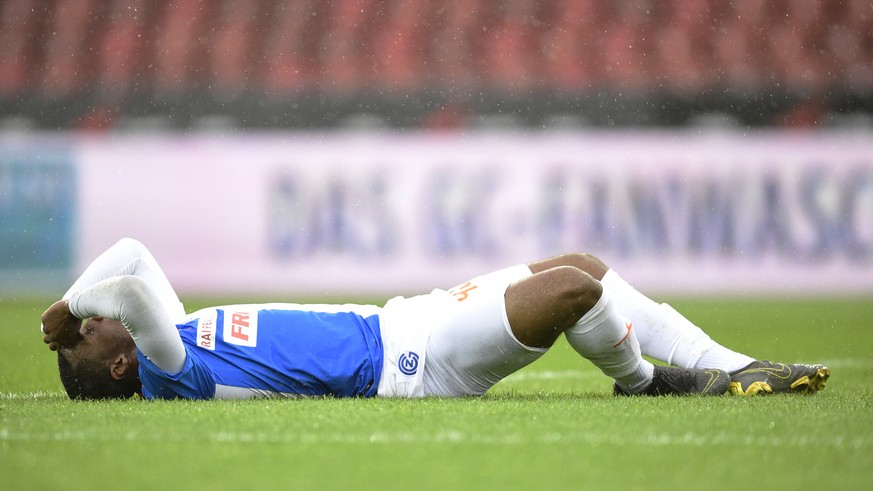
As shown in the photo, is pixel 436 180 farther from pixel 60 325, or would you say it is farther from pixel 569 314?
pixel 569 314

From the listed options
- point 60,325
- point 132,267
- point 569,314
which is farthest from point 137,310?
point 569,314

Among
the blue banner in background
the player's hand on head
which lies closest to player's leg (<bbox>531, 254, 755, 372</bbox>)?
the player's hand on head

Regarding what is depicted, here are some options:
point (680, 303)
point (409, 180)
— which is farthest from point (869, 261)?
point (409, 180)

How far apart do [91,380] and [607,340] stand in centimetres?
205

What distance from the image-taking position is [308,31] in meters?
16.7

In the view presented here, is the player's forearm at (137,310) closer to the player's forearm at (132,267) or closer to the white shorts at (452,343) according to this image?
the player's forearm at (132,267)

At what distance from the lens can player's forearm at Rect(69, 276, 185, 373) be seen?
449cm

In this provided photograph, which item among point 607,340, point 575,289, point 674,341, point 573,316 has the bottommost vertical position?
point 674,341

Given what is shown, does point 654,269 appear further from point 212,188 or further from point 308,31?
point 308,31

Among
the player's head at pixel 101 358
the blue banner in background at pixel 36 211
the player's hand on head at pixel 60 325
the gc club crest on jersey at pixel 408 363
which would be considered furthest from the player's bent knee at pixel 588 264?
the blue banner in background at pixel 36 211

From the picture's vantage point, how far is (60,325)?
4.72m

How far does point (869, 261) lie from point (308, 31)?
26.3 feet

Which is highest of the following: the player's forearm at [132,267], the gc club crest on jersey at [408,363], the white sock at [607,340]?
the player's forearm at [132,267]

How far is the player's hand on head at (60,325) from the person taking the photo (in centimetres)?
470
